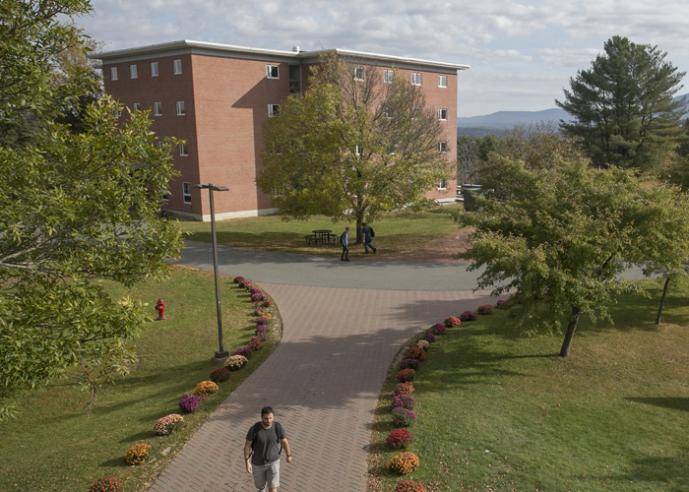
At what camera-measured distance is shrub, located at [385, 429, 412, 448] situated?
1142 centimetres

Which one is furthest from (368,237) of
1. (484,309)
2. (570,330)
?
(570,330)

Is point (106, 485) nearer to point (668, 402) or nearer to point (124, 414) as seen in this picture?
point (124, 414)

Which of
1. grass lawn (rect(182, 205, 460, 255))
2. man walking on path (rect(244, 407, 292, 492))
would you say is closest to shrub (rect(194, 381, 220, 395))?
man walking on path (rect(244, 407, 292, 492))

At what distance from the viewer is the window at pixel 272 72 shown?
4562cm

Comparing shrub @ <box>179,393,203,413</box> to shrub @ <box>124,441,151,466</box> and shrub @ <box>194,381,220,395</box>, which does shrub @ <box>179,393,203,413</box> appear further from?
shrub @ <box>124,441,151,466</box>

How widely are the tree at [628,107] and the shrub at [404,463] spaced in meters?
45.2

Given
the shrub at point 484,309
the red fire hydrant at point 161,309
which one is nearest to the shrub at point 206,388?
the red fire hydrant at point 161,309

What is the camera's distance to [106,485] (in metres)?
10.1

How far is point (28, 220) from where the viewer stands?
8.66m

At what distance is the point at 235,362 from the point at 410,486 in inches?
294

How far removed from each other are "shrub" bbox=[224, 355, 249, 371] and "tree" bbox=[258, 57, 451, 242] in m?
14.8

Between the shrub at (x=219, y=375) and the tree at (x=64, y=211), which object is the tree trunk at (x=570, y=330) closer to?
the shrub at (x=219, y=375)

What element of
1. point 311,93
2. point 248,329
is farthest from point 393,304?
point 311,93

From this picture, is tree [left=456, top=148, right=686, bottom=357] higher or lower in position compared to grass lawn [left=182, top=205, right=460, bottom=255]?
higher
